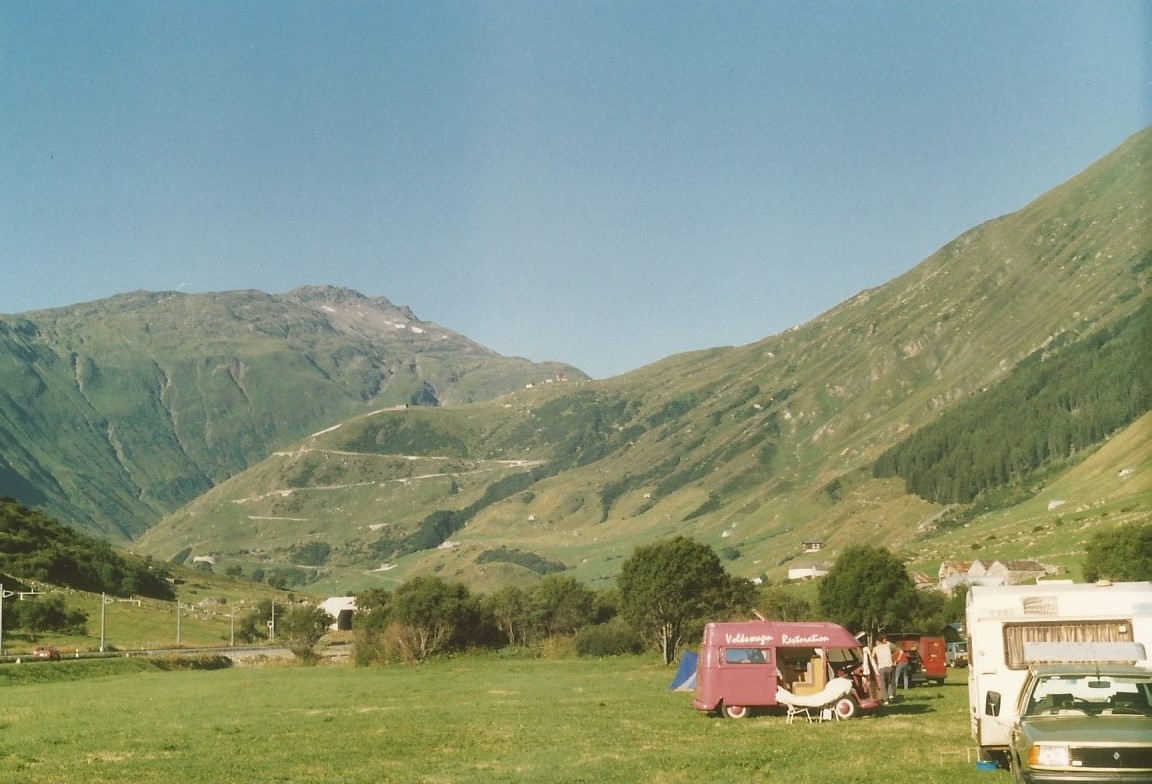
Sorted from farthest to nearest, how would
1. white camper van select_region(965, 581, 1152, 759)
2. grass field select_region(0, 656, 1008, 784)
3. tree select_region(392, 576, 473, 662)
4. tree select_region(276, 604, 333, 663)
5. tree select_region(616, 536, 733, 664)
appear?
tree select_region(276, 604, 333, 663)
tree select_region(392, 576, 473, 662)
tree select_region(616, 536, 733, 664)
white camper van select_region(965, 581, 1152, 759)
grass field select_region(0, 656, 1008, 784)

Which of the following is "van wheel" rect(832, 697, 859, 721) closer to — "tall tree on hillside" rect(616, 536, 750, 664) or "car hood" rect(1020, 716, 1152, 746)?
"car hood" rect(1020, 716, 1152, 746)

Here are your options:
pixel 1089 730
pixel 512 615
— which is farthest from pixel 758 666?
pixel 512 615

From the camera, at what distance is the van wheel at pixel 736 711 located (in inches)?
1280

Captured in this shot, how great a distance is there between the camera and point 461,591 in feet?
285

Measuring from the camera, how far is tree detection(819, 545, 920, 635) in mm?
89562

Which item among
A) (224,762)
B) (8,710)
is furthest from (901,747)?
(8,710)

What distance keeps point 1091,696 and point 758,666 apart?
14.8 metres

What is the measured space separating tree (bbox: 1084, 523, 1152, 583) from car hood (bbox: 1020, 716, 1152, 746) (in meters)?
73.9

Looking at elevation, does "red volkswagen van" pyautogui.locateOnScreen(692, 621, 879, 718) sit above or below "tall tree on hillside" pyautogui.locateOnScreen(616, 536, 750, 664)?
below

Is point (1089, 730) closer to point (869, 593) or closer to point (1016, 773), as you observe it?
point (1016, 773)

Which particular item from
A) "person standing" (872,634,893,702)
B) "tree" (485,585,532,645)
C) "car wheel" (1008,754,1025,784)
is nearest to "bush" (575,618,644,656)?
"tree" (485,585,532,645)

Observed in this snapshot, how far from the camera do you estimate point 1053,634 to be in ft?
73.5

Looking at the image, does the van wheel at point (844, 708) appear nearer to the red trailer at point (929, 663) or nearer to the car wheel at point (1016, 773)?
the car wheel at point (1016, 773)

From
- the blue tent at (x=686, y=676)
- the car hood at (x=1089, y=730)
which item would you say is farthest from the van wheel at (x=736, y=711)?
the car hood at (x=1089, y=730)
